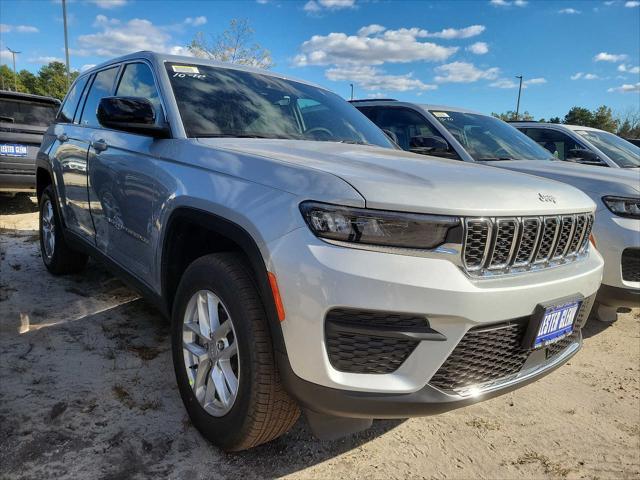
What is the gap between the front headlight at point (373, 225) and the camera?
172cm

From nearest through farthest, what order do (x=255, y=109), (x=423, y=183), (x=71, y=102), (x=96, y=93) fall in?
(x=423, y=183), (x=255, y=109), (x=96, y=93), (x=71, y=102)

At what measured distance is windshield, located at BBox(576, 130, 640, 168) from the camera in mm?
6023

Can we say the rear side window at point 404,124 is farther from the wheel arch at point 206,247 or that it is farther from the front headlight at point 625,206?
the wheel arch at point 206,247

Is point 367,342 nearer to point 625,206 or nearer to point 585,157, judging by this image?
point 625,206

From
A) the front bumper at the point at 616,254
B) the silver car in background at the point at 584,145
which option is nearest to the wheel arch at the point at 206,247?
the front bumper at the point at 616,254

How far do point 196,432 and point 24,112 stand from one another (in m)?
7.18

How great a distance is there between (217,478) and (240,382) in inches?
18.7

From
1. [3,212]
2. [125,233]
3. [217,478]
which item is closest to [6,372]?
[125,233]

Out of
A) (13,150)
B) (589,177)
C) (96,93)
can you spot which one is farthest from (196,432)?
(13,150)

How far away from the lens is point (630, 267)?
3732mm

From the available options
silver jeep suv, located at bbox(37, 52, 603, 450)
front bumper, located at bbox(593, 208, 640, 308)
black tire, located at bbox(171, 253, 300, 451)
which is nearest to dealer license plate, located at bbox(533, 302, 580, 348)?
silver jeep suv, located at bbox(37, 52, 603, 450)

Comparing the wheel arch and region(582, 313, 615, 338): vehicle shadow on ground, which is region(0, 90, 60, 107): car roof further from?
region(582, 313, 615, 338): vehicle shadow on ground

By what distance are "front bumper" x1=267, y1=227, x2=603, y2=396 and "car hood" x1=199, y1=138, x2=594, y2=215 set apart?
0.21m

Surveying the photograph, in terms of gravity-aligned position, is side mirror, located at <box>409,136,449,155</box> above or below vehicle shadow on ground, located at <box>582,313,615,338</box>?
above
